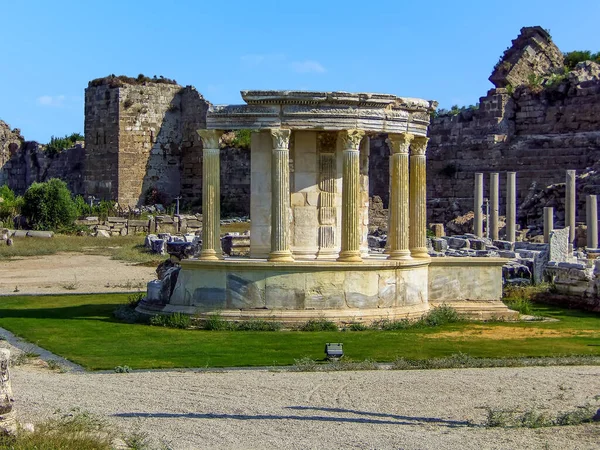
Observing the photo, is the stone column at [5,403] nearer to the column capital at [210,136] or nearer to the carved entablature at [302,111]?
the carved entablature at [302,111]

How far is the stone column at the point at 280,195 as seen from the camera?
19953 mm

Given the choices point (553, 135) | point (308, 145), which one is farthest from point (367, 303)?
point (553, 135)

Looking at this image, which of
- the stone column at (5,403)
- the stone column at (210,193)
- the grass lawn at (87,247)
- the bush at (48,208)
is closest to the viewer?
the stone column at (5,403)

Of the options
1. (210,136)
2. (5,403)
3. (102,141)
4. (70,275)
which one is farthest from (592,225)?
(5,403)

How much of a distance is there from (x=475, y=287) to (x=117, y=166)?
34955 mm

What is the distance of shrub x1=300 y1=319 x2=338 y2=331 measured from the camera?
19.1m

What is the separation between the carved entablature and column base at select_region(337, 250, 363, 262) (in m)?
2.11

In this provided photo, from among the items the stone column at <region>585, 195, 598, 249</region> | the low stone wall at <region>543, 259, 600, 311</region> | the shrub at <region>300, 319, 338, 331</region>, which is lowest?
the shrub at <region>300, 319, 338, 331</region>

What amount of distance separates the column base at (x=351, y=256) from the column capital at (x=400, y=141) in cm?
232

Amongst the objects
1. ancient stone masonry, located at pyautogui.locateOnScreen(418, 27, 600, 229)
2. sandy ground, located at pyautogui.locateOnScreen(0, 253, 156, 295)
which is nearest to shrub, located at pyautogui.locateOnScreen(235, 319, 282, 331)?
sandy ground, located at pyautogui.locateOnScreen(0, 253, 156, 295)

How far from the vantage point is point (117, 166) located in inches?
2144

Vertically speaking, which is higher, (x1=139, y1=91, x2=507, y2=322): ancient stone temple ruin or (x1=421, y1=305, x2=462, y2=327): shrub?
(x1=139, y1=91, x2=507, y2=322): ancient stone temple ruin

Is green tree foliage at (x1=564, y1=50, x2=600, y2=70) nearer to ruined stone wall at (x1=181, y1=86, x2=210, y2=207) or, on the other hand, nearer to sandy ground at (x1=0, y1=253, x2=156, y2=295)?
ruined stone wall at (x1=181, y1=86, x2=210, y2=207)

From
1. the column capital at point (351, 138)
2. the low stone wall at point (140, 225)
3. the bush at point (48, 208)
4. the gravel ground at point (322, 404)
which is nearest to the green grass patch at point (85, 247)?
the bush at point (48, 208)
